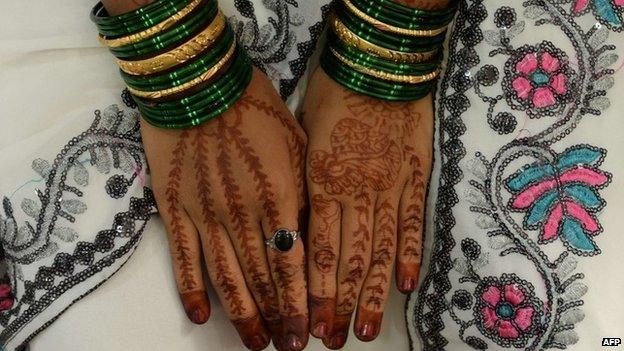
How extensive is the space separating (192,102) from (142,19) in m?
0.09

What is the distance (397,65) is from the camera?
2.43 ft

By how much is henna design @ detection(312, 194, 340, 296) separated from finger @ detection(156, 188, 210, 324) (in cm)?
13

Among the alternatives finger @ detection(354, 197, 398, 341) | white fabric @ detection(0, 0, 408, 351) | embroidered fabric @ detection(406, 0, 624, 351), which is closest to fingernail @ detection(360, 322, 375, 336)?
finger @ detection(354, 197, 398, 341)

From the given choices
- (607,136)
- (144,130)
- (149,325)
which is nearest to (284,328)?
(149,325)

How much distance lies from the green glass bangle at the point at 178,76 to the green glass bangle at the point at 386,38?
14 cm

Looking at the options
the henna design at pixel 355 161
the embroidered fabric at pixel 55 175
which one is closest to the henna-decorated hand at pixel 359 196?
the henna design at pixel 355 161

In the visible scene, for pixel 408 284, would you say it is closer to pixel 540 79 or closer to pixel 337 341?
pixel 337 341

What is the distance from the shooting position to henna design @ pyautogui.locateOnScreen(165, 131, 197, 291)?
29.1 inches

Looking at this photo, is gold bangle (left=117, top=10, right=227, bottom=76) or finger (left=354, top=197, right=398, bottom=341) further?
finger (left=354, top=197, right=398, bottom=341)

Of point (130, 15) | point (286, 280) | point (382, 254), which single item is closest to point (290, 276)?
point (286, 280)

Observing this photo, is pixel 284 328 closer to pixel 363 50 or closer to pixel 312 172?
pixel 312 172

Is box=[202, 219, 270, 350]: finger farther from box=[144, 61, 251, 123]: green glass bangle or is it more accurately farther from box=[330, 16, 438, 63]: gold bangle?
box=[330, 16, 438, 63]: gold bangle

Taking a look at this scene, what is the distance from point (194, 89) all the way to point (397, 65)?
215 millimetres

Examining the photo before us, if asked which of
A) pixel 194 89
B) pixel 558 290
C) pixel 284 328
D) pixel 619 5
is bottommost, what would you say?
pixel 284 328
